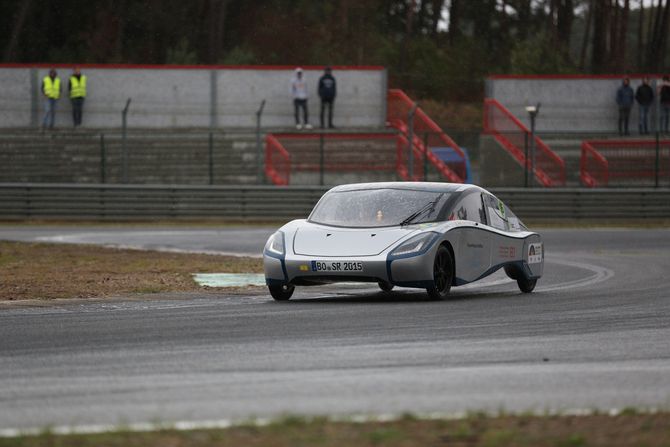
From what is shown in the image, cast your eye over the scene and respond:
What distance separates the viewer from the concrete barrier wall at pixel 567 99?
44.6 m

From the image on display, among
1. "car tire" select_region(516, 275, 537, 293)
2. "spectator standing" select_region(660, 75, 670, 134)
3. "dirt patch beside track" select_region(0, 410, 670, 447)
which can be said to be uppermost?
"spectator standing" select_region(660, 75, 670, 134)

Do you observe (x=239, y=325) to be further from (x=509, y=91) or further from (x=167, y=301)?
(x=509, y=91)

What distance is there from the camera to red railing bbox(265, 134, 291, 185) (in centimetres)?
3775

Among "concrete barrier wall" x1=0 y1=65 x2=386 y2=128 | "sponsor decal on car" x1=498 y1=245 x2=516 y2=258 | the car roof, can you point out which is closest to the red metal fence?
"concrete barrier wall" x1=0 y1=65 x2=386 y2=128

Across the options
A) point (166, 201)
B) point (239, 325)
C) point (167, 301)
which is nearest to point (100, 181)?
point (166, 201)

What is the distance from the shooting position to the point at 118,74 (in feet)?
137

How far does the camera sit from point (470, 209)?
16.4m

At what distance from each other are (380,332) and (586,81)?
34.5 metres

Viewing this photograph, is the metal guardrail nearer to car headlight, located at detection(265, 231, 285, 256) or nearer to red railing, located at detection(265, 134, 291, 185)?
red railing, located at detection(265, 134, 291, 185)

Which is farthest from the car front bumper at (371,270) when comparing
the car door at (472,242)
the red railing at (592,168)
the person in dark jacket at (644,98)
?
the person in dark jacket at (644,98)

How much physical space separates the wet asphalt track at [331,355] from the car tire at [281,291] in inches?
6.6

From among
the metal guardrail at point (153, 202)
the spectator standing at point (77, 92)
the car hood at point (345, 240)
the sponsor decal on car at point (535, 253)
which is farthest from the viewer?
the spectator standing at point (77, 92)

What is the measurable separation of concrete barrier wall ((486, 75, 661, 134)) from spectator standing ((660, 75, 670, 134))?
446 millimetres

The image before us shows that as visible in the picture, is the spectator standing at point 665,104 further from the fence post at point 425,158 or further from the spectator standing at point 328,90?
the spectator standing at point 328,90
